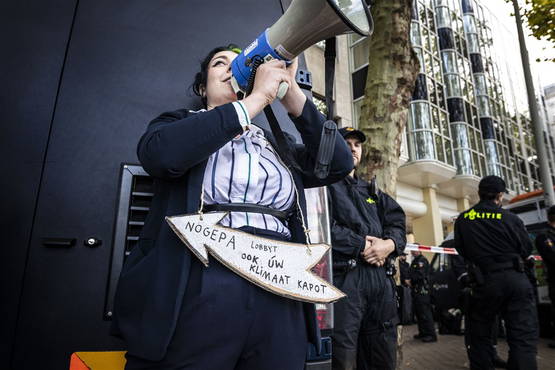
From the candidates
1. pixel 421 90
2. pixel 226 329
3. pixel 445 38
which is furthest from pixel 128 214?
pixel 445 38

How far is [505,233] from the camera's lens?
399 cm

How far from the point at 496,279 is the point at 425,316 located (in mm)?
3955

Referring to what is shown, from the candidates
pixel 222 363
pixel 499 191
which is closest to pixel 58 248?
pixel 222 363

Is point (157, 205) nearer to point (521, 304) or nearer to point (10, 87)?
point (10, 87)

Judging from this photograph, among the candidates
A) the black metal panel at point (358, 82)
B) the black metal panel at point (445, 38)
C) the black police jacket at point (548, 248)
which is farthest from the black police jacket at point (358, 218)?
the black metal panel at point (445, 38)

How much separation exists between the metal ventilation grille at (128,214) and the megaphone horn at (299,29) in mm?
599

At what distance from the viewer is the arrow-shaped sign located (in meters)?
1.04

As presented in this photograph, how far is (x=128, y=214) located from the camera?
1.56 m

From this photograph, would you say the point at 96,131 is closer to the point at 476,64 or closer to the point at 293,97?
the point at 293,97

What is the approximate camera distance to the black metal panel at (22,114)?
138 cm

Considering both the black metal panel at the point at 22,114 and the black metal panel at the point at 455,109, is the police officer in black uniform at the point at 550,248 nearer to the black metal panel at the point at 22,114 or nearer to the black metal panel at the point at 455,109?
the black metal panel at the point at 22,114

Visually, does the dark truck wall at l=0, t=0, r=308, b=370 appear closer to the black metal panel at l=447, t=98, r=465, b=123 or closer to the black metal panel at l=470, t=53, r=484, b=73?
the black metal panel at l=447, t=98, r=465, b=123

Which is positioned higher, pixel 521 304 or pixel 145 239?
pixel 145 239

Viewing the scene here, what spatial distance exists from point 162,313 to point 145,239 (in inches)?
9.8
